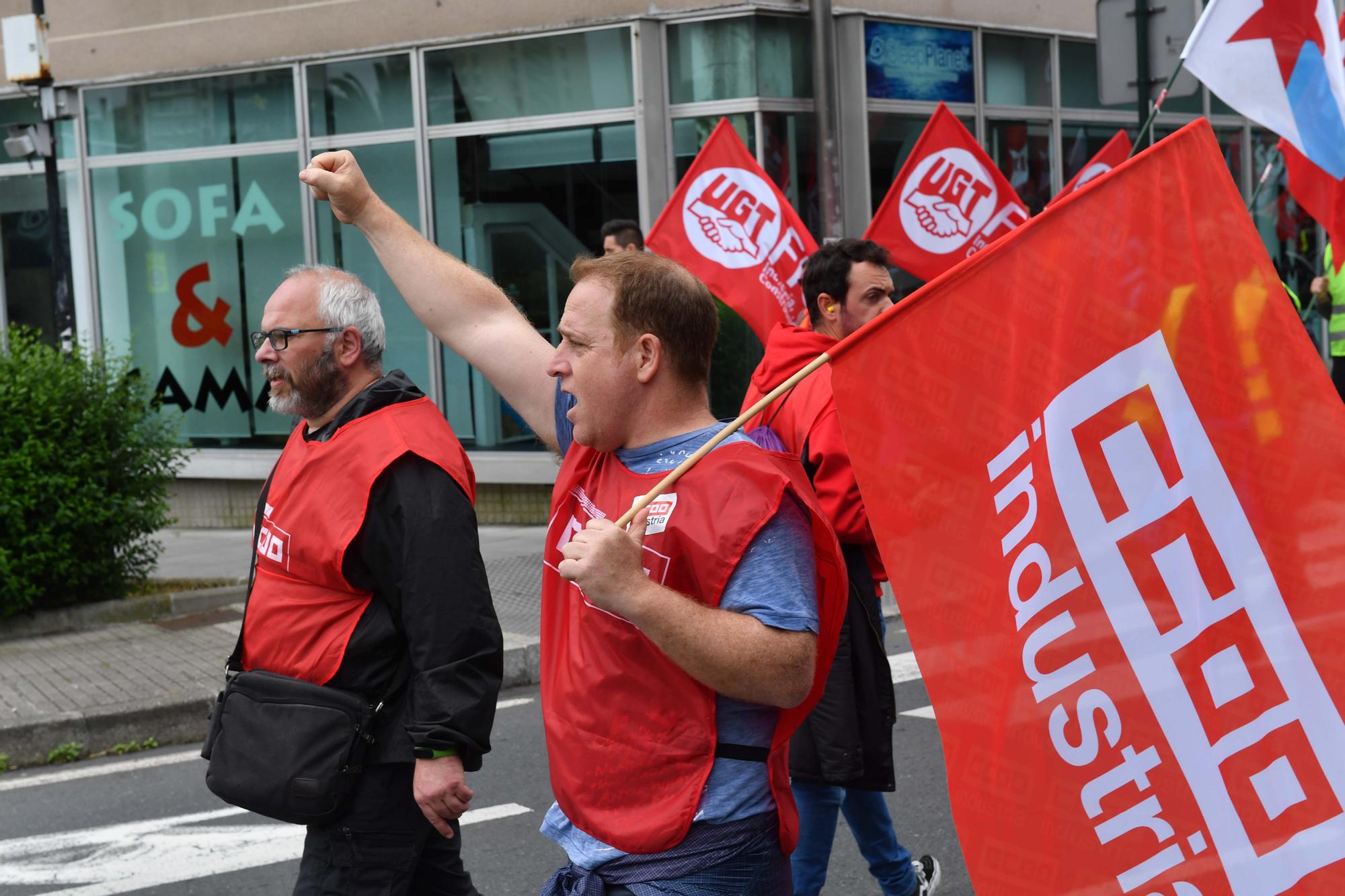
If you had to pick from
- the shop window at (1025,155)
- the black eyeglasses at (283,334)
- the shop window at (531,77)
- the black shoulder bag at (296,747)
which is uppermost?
the shop window at (531,77)

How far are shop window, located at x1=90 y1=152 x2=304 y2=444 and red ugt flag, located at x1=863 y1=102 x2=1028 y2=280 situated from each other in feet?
20.2

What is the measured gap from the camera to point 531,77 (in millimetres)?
12953

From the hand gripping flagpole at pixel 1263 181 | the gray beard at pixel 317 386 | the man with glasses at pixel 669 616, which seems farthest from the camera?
the hand gripping flagpole at pixel 1263 181

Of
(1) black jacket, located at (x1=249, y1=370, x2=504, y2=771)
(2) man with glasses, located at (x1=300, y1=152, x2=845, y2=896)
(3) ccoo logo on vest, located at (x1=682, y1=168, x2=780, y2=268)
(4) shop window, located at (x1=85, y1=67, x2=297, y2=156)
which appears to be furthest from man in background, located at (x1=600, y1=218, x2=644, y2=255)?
(2) man with glasses, located at (x1=300, y1=152, x2=845, y2=896)

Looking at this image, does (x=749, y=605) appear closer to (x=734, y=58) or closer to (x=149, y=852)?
(x=149, y=852)

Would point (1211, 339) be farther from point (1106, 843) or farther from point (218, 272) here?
point (218, 272)

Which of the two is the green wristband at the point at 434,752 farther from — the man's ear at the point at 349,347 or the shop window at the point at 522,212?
the shop window at the point at 522,212

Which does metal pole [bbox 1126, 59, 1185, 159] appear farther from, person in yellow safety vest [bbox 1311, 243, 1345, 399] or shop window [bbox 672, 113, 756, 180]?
shop window [bbox 672, 113, 756, 180]

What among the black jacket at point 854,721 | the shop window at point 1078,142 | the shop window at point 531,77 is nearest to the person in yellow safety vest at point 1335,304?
the shop window at point 1078,142

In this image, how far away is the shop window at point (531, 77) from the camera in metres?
12.6

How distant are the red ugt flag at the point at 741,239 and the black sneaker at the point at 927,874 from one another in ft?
17.9

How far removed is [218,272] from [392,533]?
39.7 ft

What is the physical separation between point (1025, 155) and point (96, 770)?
→ 10468 mm

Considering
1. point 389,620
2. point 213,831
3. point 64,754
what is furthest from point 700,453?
point 64,754
